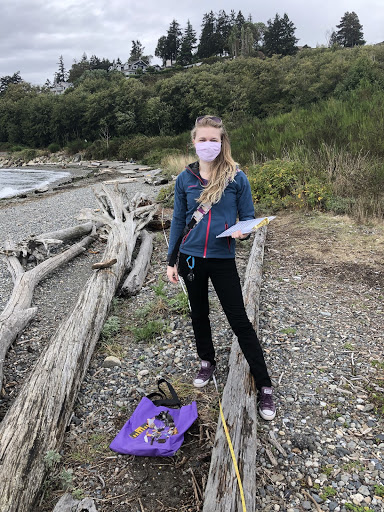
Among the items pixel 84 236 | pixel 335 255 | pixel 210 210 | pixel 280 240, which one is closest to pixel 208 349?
pixel 210 210

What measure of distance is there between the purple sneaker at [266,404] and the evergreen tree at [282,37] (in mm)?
73320

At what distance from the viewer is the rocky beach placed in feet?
6.79

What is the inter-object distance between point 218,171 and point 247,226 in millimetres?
451

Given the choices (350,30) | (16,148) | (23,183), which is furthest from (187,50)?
(23,183)

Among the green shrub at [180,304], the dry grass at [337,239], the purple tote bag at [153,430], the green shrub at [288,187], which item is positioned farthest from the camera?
the green shrub at [288,187]

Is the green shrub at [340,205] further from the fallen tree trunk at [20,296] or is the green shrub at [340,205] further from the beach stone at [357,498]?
the beach stone at [357,498]

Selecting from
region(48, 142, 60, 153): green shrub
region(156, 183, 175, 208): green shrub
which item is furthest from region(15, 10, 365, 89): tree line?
region(156, 183, 175, 208): green shrub

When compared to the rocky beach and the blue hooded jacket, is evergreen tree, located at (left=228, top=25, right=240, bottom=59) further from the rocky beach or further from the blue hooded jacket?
the blue hooded jacket

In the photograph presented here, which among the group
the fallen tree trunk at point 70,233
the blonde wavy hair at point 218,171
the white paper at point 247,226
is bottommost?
the fallen tree trunk at point 70,233

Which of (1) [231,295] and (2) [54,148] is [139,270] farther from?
(2) [54,148]

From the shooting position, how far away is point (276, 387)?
2881mm

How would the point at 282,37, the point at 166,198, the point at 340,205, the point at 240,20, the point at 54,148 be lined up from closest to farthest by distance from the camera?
1. the point at 340,205
2. the point at 166,198
3. the point at 54,148
4. the point at 282,37
5. the point at 240,20

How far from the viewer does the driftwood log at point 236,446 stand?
1.83 meters

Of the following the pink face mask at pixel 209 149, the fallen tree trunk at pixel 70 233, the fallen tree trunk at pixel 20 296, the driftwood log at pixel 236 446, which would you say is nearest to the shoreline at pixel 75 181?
the fallen tree trunk at pixel 70 233
